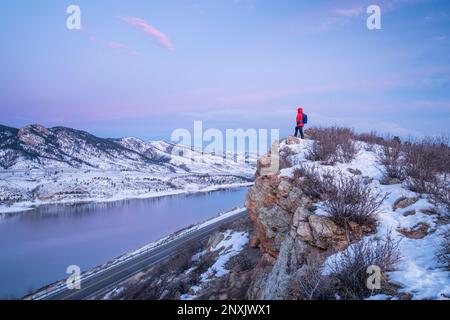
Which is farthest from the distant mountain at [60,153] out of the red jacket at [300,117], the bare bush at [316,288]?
the bare bush at [316,288]

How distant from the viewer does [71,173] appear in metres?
123

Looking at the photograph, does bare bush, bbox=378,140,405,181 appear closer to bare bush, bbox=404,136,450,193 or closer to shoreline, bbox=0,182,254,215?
bare bush, bbox=404,136,450,193

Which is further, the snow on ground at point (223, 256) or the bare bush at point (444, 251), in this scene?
the snow on ground at point (223, 256)

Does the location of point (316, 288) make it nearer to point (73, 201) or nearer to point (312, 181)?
point (312, 181)

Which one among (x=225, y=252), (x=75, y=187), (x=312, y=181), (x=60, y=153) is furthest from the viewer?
(x=60, y=153)

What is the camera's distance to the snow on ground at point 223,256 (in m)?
11.0

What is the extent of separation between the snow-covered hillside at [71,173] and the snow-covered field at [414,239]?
3285 inches

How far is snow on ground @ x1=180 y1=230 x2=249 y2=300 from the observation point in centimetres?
1095

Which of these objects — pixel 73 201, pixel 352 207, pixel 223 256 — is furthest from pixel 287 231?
pixel 73 201

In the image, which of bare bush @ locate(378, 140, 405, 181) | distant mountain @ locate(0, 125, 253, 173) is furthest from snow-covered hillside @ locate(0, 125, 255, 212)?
bare bush @ locate(378, 140, 405, 181)

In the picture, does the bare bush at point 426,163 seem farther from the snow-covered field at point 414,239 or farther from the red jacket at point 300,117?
the red jacket at point 300,117

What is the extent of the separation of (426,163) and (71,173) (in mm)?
134471

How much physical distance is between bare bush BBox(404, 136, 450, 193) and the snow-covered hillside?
83410 mm

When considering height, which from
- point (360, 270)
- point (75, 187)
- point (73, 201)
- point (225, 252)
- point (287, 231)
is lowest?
point (73, 201)
